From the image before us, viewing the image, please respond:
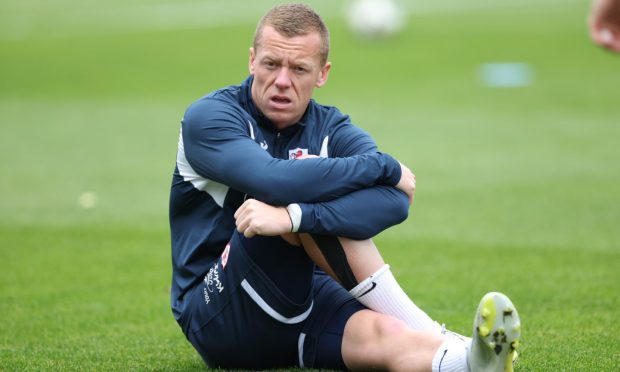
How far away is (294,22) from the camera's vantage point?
16.8 ft

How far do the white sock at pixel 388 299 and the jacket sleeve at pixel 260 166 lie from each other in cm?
43

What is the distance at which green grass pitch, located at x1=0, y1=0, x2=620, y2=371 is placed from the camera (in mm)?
6473

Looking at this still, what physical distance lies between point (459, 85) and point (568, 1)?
1298 centimetres

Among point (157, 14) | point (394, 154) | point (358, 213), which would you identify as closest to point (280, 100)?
point (358, 213)

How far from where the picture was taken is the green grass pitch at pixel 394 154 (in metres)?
6.47

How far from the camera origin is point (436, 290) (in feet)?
24.0

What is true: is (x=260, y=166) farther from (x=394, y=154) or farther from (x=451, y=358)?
(x=394, y=154)

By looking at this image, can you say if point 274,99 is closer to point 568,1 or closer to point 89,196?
point 89,196

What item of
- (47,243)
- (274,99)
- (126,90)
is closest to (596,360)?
(274,99)

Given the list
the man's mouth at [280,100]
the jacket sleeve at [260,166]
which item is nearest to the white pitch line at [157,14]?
the man's mouth at [280,100]

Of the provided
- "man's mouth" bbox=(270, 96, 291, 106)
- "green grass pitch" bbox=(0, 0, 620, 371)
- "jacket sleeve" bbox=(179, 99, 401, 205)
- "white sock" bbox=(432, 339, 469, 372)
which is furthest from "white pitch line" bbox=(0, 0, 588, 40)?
"white sock" bbox=(432, 339, 469, 372)

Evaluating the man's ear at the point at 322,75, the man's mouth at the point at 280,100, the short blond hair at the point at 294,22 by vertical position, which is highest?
the short blond hair at the point at 294,22

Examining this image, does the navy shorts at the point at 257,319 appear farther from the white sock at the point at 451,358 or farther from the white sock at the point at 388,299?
the white sock at the point at 451,358

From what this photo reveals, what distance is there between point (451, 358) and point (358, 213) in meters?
0.76
